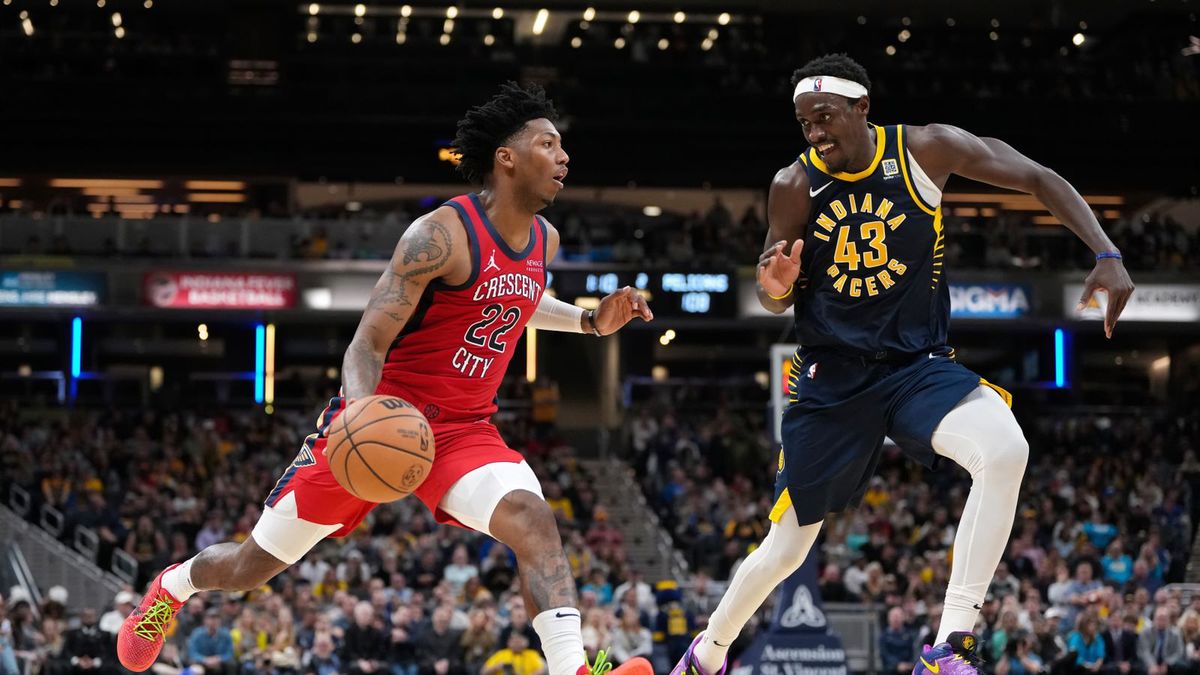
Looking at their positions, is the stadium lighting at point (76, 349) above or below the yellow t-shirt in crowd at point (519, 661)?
above

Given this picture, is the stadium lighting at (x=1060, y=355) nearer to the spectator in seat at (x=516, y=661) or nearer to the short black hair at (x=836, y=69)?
the spectator in seat at (x=516, y=661)

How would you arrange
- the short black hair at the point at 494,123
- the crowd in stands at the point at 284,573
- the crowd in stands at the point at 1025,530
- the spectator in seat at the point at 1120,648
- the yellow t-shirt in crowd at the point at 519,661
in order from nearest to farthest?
the short black hair at the point at 494,123, the yellow t-shirt in crowd at the point at 519,661, the crowd in stands at the point at 284,573, the spectator in seat at the point at 1120,648, the crowd in stands at the point at 1025,530

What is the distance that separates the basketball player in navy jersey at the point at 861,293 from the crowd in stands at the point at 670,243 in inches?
857

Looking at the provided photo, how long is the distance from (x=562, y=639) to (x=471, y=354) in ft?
4.52

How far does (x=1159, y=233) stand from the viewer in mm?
31578

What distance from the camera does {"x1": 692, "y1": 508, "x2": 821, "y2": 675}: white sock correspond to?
682 centimetres

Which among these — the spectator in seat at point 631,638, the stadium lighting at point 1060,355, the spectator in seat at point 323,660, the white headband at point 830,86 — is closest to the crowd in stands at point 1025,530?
the stadium lighting at point 1060,355

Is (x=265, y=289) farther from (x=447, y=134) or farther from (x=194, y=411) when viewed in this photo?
(x=447, y=134)

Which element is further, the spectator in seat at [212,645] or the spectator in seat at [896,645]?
the spectator in seat at [896,645]

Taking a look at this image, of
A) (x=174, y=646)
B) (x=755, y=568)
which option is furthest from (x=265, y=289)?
(x=755, y=568)

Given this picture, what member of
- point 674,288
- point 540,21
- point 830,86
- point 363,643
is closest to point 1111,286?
point 830,86

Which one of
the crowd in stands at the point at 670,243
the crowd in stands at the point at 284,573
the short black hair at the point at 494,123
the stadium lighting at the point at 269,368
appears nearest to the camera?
the short black hair at the point at 494,123

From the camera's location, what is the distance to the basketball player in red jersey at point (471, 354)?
6312 millimetres

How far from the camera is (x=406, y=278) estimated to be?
6469 millimetres
